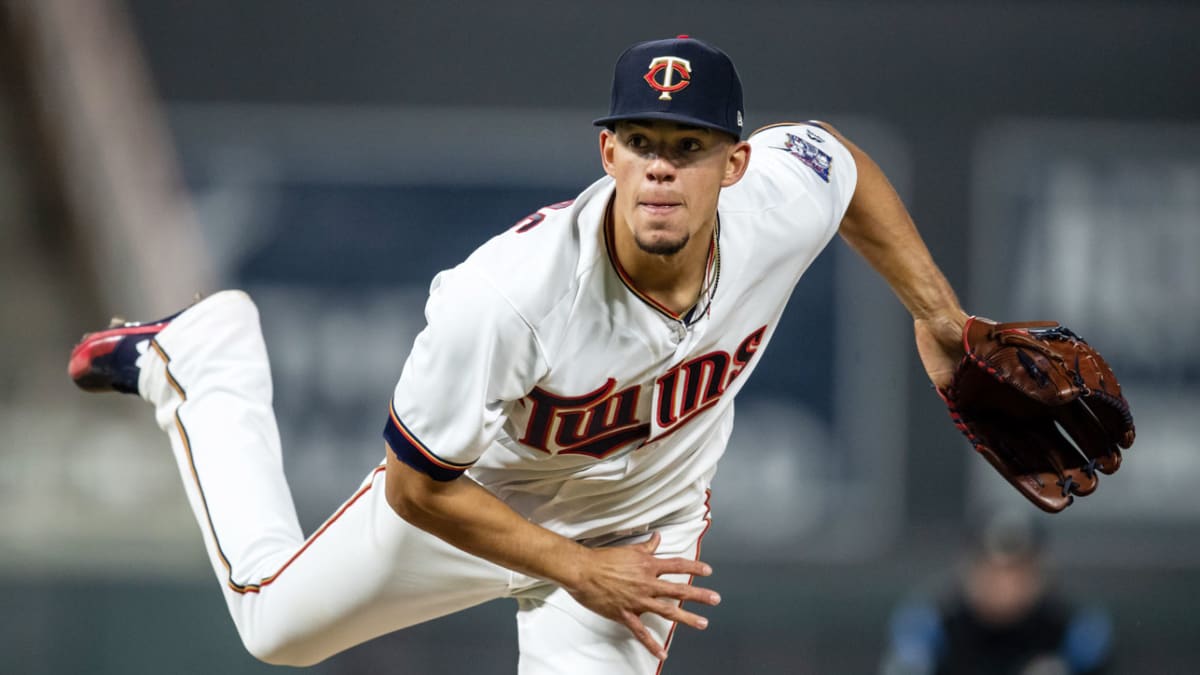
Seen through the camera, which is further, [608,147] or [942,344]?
[942,344]

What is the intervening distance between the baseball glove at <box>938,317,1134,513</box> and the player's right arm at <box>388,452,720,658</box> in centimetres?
69

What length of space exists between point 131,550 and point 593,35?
8.15 feet

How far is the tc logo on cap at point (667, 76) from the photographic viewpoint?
1.82 metres

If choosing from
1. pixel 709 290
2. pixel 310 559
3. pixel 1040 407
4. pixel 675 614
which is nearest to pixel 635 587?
pixel 675 614

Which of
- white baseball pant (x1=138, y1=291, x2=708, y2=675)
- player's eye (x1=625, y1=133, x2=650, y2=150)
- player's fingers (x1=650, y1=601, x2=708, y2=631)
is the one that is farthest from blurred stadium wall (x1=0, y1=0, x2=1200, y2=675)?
player's eye (x1=625, y1=133, x2=650, y2=150)

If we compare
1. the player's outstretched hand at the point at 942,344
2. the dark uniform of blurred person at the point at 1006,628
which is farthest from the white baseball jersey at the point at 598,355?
the dark uniform of blurred person at the point at 1006,628

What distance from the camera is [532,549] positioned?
6.43 ft

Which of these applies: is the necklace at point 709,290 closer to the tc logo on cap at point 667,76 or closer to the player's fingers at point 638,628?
the tc logo on cap at point 667,76

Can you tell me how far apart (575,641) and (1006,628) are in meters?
2.15

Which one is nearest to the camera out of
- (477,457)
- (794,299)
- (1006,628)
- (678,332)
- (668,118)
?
(668,118)

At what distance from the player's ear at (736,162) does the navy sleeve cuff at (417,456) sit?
22.2 inches

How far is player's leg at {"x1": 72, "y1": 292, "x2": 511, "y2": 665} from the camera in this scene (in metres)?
2.28

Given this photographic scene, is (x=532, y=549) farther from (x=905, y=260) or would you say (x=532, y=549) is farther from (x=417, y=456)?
(x=905, y=260)

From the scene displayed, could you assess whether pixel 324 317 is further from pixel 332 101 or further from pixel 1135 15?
pixel 1135 15
